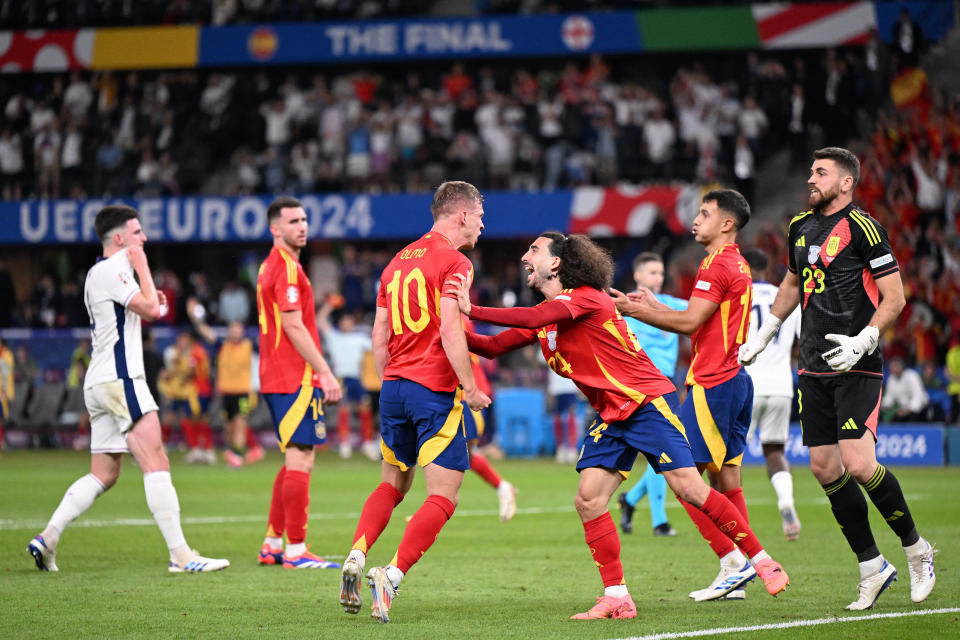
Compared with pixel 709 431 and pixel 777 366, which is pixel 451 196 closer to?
pixel 709 431

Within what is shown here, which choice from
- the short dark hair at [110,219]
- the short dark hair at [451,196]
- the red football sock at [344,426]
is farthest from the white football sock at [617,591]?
the red football sock at [344,426]

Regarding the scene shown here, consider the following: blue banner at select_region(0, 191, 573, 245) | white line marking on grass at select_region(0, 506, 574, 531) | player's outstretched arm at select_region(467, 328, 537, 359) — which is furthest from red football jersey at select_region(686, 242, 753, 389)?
blue banner at select_region(0, 191, 573, 245)

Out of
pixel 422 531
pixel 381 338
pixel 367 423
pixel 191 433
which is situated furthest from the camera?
pixel 367 423

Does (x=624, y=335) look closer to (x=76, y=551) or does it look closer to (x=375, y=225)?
(x=76, y=551)

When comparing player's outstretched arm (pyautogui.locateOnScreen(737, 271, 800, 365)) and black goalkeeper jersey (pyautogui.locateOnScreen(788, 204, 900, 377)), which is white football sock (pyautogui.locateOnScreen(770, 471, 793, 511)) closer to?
player's outstretched arm (pyautogui.locateOnScreen(737, 271, 800, 365))

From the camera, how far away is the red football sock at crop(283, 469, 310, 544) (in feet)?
29.9

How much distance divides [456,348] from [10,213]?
2465cm

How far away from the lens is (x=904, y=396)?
67.7 ft

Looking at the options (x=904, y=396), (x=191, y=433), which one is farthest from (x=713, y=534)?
(x=191, y=433)

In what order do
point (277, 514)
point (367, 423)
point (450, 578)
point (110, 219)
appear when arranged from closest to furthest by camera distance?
1. point (450, 578)
2. point (110, 219)
3. point (277, 514)
4. point (367, 423)

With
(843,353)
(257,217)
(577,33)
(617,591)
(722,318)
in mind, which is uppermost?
(577,33)

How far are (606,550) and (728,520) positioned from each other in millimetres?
735

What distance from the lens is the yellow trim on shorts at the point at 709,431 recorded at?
7965mm

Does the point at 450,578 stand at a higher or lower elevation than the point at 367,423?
lower
